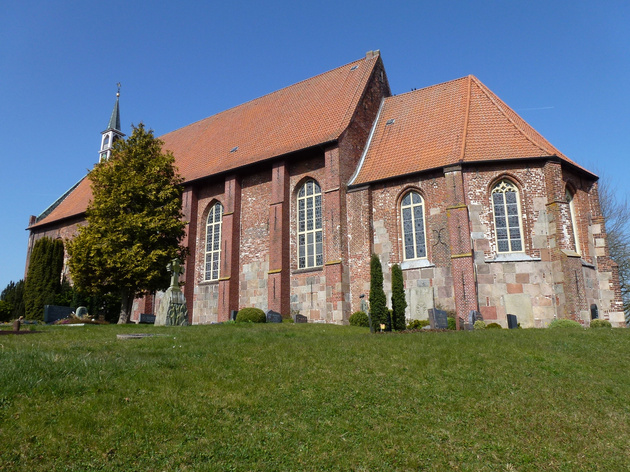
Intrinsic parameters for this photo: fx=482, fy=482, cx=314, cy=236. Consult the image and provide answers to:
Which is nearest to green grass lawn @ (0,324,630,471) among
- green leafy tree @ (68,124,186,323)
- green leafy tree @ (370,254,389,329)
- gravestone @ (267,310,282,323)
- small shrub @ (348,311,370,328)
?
green leafy tree @ (370,254,389,329)

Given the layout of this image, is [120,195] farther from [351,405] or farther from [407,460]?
[407,460]

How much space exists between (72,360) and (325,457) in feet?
15.2

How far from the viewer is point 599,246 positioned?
773 inches

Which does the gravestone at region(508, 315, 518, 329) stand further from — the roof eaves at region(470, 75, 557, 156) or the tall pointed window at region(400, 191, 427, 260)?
the roof eaves at region(470, 75, 557, 156)

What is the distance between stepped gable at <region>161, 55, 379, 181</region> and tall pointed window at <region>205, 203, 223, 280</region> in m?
2.15

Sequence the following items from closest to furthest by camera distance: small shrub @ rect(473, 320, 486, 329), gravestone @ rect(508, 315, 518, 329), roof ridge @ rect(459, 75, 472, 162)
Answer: small shrub @ rect(473, 320, 486, 329), gravestone @ rect(508, 315, 518, 329), roof ridge @ rect(459, 75, 472, 162)

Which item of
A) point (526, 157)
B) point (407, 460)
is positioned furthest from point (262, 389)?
point (526, 157)

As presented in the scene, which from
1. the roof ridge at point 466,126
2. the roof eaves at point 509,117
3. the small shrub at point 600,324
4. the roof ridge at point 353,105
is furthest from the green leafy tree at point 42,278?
the small shrub at point 600,324

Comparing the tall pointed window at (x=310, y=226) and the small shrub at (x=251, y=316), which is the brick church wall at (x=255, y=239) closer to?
the tall pointed window at (x=310, y=226)

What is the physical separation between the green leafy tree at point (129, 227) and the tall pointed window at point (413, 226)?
9657 mm

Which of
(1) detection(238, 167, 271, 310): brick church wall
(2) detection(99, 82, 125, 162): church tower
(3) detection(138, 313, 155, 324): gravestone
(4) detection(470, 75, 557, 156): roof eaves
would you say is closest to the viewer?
(4) detection(470, 75, 557, 156): roof eaves

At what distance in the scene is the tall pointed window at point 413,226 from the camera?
19.8 meters

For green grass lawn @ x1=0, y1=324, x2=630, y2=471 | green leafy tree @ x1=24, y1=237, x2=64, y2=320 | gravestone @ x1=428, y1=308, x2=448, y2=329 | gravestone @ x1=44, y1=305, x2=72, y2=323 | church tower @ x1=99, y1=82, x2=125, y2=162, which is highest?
church tower @ x1=99, y1=82, x2=125, y2=162

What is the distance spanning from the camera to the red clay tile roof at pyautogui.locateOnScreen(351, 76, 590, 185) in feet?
63.3
